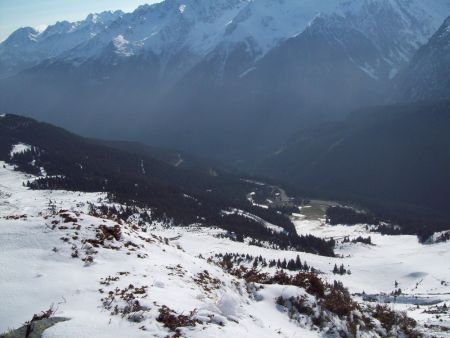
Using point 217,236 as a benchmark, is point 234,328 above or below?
above

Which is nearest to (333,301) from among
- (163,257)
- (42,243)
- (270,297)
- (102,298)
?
(270,297)

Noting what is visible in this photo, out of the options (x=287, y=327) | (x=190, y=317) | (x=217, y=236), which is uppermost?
(x=190, y=317)

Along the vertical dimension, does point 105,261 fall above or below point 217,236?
above

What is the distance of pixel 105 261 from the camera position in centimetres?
2867

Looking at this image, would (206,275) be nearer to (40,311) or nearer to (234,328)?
(234,328)

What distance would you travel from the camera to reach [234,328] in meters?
23.9

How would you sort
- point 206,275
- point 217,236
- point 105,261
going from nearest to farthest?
point 105,261 < point 206,275 < point 217,236

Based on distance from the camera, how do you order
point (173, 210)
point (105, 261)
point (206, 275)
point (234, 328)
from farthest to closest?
point (173, 210)
point (206, 275)
point (105, 261)
point (234, 328)

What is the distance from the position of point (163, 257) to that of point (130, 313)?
9.48 meters

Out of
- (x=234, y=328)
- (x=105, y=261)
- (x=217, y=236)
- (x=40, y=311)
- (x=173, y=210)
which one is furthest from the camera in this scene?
(x=173, y=210)

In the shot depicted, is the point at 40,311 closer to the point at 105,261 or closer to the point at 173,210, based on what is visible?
the point at 105,261

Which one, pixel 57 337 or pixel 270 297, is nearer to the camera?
pixel 57 337

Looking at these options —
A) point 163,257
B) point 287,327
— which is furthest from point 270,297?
point 163,257

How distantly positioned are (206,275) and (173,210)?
164 metres
